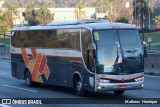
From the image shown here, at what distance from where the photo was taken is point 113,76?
16.5 metres

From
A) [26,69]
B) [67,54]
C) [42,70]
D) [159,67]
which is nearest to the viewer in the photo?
[67,54]

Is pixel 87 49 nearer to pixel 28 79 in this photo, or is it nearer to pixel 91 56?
pixel 91 56

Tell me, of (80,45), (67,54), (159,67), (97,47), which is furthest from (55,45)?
(159,67)

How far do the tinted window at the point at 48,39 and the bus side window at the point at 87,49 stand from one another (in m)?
0.53

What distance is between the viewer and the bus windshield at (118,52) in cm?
1656

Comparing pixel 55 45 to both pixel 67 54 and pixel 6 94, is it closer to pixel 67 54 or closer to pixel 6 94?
pixel 67 54

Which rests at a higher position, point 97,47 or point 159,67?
point 97,47

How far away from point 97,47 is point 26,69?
750cm

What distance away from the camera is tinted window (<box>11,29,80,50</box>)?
61.0 ft

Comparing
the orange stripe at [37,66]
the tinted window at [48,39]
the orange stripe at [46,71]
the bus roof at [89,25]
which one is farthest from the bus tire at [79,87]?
the orange stripe at [37,66]

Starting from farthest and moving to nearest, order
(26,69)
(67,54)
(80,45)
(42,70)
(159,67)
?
(159,67) → (26,69) → (42,70) → (67,54) → (80,45)

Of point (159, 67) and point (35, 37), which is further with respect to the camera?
point (159, 67)

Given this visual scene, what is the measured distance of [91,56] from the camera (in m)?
16.9

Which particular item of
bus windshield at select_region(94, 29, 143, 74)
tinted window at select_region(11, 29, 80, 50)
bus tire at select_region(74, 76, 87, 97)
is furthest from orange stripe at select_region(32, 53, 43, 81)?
bus windshield at select_region(94, 29, 143, 74)
